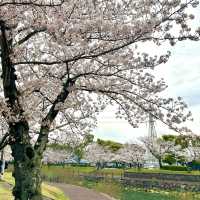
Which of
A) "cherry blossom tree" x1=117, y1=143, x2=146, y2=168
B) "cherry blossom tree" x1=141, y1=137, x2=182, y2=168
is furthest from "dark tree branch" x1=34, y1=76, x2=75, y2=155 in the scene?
"cherry blossom tree" x1=117, y1=143, x2=146, y2=168

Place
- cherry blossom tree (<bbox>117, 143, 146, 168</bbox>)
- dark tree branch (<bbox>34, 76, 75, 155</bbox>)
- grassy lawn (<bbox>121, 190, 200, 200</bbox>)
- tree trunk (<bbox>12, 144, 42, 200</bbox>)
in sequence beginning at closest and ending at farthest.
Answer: tree trunk (<bbox>12, 144, 42, 200</bbox>) < dark tree branch (<bbox>34, 76, 75, 155</bbox>) < grassy lawn (<bbox>121, 190, 200, 200</bbox>) < cherry blossom tree (<bbox>117, 143, 146, 168</bbox>)

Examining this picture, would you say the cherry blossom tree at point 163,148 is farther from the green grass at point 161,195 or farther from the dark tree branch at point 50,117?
the dark tree branch at point 50,117

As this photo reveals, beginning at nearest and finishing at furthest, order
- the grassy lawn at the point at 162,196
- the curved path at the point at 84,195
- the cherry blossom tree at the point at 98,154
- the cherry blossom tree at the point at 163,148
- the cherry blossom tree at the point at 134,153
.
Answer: the curved path at the point at 84,195 < the grassy lawn at the point at 162,196 < the cherry blossom tree at the point at 163,148 < the cherry blossom tree at the point at 134,153 < the cherry blossom tree at the point at 98,154

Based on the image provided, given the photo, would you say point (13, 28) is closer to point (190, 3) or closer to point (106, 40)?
point (106, 40)

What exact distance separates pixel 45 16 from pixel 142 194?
1537 inches

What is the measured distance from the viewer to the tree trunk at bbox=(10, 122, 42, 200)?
429 inches

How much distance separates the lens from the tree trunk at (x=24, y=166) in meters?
10.9

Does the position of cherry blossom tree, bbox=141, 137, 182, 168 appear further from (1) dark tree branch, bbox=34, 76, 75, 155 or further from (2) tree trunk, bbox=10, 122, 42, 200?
(2) tree trunk, bbox=10, 122, 42, 200

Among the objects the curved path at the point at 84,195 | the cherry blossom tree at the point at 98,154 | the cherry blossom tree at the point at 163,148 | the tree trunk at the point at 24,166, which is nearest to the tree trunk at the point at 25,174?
the tree trunk at the point at 24,166

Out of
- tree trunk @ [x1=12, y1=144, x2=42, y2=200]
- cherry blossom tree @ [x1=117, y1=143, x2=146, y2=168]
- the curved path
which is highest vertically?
cherry blossom tree @ [x1=117, y1=143, x2=146, y2=168]

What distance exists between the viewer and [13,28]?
34.7ft

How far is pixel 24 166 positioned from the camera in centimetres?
1099

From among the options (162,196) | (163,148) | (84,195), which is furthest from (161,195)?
(163,148)

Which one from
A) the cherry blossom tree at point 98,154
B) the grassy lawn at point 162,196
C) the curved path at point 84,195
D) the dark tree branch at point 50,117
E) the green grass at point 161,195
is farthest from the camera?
the cherry blossom tree at point 98,154
